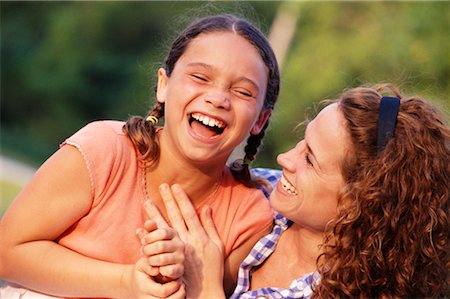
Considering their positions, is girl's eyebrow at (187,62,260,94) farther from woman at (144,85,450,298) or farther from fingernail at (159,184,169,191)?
fingernail at (159,184,169,191)

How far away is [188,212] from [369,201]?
0.76m

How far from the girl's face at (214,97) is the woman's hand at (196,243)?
0.19 m

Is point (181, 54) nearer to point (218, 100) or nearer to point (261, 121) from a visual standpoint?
point (218, 100)

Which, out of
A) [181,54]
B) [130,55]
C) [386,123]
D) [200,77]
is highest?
[130,55]

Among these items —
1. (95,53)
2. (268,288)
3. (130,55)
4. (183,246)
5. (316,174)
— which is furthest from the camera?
(95,53)

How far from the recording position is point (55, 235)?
10.2ft

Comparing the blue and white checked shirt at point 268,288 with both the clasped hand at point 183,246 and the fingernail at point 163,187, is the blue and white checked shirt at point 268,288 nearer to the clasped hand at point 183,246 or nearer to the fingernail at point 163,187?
the clasped hand at point 183,246

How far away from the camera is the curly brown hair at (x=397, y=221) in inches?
115

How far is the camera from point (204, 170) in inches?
132

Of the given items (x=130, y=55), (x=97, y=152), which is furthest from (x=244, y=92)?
(x=130, y=55)

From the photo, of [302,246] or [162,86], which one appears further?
[162,86]

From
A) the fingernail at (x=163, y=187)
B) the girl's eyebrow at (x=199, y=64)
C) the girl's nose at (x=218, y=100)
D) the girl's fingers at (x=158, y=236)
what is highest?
the girl's eyebrow at (x=199, y=64)

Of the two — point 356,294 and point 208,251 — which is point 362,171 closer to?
point 356,294

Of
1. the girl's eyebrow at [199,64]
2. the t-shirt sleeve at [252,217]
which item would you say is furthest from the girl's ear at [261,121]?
the girl's eyebrow at [199,64]
